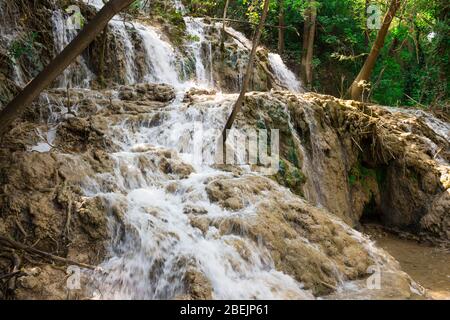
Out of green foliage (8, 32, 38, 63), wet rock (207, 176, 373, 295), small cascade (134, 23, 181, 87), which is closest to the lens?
wet rock (207, 176, 373, 295)

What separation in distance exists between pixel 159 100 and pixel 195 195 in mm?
3851

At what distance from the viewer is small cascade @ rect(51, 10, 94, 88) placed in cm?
990

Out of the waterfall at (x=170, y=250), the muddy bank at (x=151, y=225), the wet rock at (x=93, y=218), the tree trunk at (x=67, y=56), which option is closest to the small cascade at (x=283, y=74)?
the muddy bank at (x=151, y=225)

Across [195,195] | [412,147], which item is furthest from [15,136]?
[412,147]

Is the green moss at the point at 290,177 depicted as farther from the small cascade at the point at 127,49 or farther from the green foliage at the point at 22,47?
the small cascade at the point at 127,49

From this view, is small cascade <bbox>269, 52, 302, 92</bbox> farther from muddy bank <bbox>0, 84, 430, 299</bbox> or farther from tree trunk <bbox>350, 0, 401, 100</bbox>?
muddy bank <bbox>0, 84, 430, 299</bbox>

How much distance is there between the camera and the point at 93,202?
505 centimetres

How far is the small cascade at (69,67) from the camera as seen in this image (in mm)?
9898

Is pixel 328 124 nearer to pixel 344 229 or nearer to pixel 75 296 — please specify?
pixel 344 229

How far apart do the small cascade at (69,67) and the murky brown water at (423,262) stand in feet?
26.2

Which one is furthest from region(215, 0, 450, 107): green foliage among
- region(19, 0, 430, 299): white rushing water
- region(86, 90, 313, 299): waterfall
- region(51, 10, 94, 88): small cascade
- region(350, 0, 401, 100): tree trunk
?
region(86, 90, 313, 299): waterfall

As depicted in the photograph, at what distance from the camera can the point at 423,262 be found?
750 centimetres

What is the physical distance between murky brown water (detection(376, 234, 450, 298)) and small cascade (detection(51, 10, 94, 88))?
8.00 meters

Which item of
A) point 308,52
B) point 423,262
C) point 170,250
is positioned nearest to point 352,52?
point 308,52
